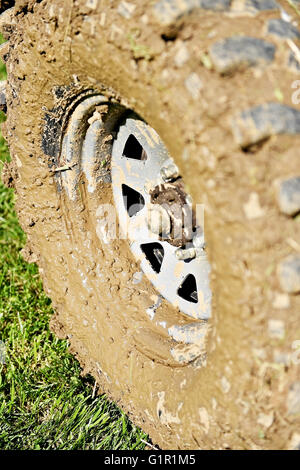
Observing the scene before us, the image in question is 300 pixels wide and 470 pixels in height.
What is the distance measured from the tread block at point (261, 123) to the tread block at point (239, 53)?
0.31 ft

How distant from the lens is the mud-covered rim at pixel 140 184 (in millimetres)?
1626

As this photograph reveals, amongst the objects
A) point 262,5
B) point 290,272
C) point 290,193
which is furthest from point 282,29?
point 290,272

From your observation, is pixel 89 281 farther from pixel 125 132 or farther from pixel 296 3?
pixel 296 3

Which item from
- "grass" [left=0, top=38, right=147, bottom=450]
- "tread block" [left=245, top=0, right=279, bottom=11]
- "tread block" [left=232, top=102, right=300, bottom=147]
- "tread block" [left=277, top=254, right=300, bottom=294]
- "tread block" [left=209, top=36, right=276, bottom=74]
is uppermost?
"tread block" [left=245, top=0, right=279, bottom=11]

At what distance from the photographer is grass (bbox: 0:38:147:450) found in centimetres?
180

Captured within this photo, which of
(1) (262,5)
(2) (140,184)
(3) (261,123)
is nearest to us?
(3) (261,123)

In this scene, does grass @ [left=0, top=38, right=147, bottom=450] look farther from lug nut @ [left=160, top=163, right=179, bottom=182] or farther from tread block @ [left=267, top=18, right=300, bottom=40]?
tread block @ [left=267, top=18, right=300, bottom=40]

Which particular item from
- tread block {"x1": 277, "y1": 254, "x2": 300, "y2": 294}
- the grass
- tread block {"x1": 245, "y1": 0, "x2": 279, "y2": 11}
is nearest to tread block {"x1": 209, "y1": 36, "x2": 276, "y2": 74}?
tread block {"x1": 245, "y1": 0, "x2": 279, "y2": 11}

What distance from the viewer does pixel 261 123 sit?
3.48 ft

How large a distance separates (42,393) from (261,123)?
1.36 meters

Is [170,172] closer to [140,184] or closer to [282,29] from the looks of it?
[140,184]

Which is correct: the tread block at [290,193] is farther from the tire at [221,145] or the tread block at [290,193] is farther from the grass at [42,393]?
the grass at [42,393]

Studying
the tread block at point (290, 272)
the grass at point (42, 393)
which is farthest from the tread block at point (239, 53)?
the grass at point (42, 393)
